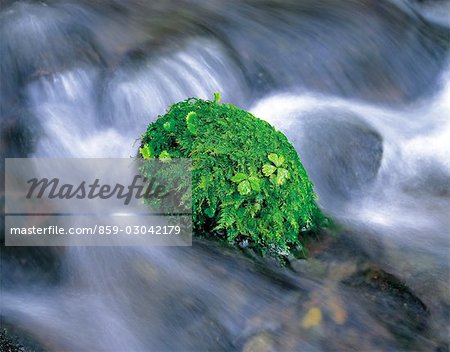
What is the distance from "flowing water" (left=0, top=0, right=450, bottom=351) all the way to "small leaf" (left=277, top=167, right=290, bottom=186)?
65 centimetres

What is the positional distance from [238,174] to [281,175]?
320 millimetres

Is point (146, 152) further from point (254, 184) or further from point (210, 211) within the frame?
point (254, 184)

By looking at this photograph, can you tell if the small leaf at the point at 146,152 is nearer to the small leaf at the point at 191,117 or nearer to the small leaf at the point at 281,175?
the small leaf at the point at 191,117

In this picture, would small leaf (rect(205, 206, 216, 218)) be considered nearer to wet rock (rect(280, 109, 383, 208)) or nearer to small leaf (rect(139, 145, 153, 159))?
small leaf (rect(139, 145, 153, 159))

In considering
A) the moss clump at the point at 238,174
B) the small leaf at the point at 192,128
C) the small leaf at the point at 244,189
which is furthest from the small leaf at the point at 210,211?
the small leaf at the point at 192,128

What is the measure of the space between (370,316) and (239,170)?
138 centimetres

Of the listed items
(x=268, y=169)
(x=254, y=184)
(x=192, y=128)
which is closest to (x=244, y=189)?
(x=254, y=184)

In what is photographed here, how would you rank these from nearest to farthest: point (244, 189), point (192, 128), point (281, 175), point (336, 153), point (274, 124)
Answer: point (244, 189)
point (281, 175)
point (192, 128)
point (336, 153)
point (274, 124)

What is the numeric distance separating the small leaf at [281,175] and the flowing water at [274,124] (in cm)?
65

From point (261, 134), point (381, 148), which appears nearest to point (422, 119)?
point (381, 148)

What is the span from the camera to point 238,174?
4020mm

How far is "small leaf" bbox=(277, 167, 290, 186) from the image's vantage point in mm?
4086

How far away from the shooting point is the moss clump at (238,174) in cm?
407

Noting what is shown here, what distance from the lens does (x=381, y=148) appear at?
576 cm
